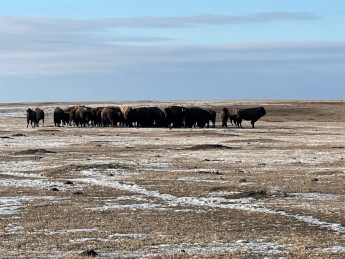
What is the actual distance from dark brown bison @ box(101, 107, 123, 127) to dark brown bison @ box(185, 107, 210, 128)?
265 inches

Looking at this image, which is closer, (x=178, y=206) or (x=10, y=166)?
(x=178, y=206)

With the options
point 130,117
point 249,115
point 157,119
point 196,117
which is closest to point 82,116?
point 130,117

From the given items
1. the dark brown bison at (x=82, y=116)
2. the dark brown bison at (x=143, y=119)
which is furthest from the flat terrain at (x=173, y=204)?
the dark brown bison at (x=82, y=116)

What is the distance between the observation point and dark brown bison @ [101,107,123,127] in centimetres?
6794

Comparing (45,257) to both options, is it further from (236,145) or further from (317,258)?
(236,145)

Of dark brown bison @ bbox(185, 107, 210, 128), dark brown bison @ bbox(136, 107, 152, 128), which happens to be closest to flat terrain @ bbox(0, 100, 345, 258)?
dark brown bison @ bbox(185, 107, 210, 128)

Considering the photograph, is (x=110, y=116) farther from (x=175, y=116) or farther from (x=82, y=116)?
(x=175, y=116)

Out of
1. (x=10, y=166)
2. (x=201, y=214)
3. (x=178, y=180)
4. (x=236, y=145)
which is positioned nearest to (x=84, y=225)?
(x=201, y=214)

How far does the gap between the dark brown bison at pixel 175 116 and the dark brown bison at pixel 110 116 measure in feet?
15.5

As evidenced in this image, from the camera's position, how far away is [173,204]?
1670cm

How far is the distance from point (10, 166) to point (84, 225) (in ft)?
45.0

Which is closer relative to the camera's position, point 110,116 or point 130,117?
point 130,117

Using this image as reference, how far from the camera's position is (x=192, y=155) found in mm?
31859

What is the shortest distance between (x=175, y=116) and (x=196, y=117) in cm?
197
